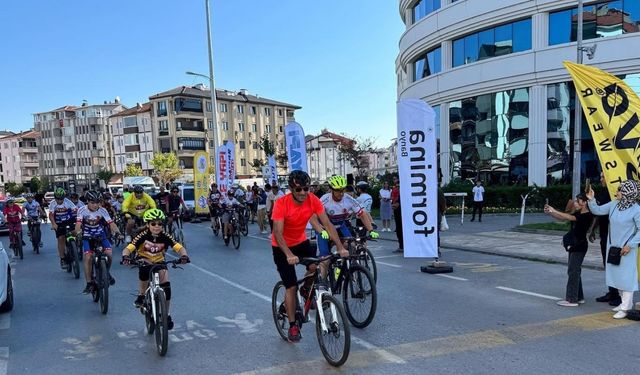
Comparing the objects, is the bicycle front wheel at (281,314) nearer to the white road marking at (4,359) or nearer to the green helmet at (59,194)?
the white road marking at (4,359)

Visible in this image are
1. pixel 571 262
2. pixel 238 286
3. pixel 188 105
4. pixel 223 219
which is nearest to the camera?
pixel 571 262

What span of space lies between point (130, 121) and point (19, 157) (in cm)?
4942

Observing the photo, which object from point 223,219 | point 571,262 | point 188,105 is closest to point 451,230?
point 223,219

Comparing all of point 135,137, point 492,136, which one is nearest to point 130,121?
point 135,137

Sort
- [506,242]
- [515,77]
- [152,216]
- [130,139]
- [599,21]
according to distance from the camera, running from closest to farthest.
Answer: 1. [152,216]
2. [506,242]
3. [599,21]
4. [515,77]
5. [130,139]

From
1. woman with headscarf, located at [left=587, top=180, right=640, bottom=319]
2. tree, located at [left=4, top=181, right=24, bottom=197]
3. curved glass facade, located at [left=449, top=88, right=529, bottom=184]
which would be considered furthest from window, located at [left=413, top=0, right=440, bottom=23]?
tree, located at [left=4, top=181, right=24, bottom=197]

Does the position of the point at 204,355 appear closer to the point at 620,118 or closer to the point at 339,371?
the point at 339,371

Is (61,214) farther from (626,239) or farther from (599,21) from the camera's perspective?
(599,21)

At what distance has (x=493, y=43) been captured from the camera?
26.2 metres

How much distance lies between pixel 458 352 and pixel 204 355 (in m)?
2.69

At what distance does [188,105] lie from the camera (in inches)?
2955

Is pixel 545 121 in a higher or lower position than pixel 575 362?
higher

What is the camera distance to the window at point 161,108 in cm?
7494

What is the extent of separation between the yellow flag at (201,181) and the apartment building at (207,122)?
1835 inches
